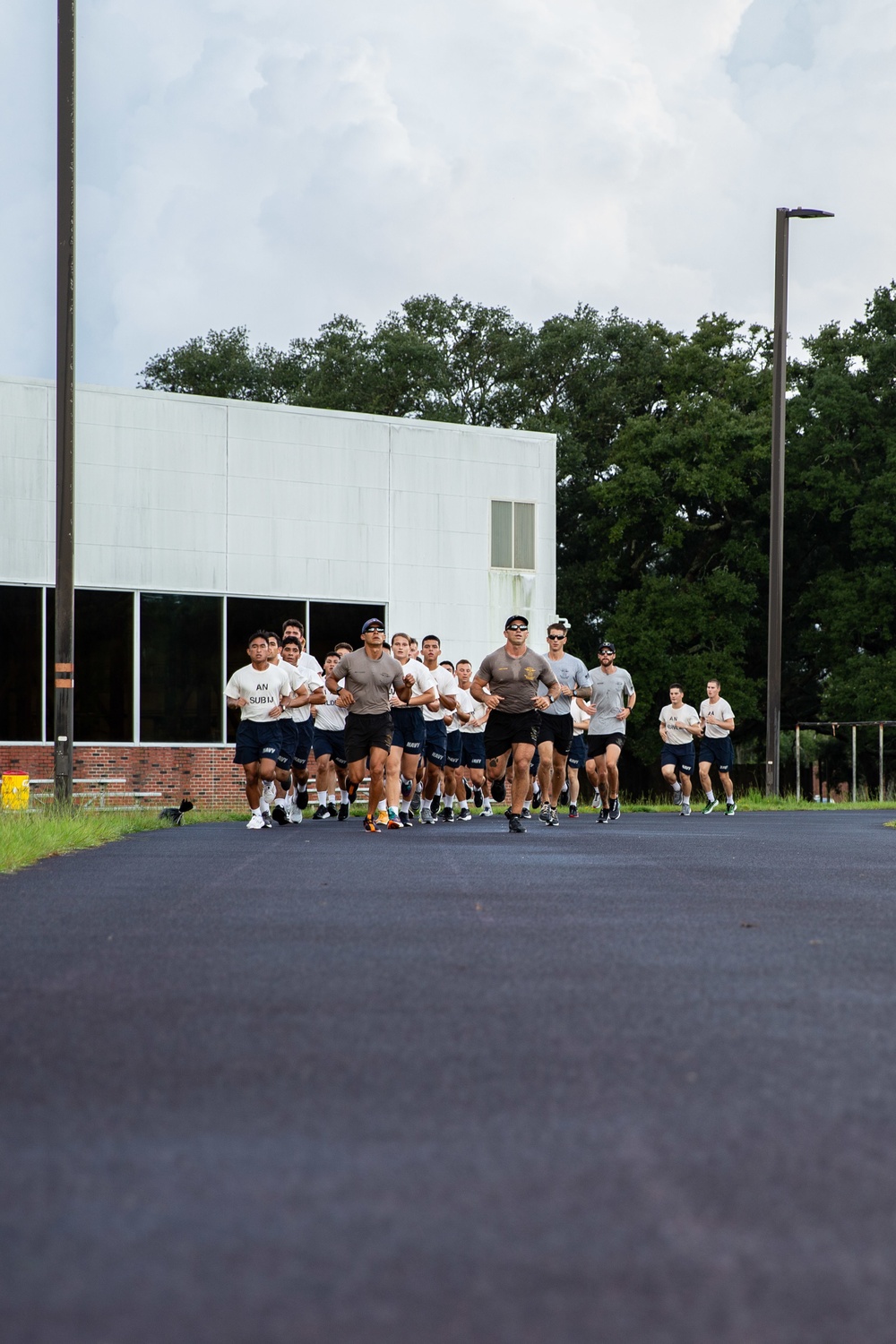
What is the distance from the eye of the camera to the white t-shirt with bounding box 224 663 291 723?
18906 millimetres

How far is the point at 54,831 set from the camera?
51.6 feet

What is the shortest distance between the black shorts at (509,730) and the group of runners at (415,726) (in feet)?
0.05

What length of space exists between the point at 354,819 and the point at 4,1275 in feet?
63.2

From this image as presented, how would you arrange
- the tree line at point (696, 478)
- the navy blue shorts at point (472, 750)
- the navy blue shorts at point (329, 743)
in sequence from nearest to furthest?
the navy blue shorts at point (329, 743), the navy blue shorts at point (472, 750), the tree line at point (696, 478)

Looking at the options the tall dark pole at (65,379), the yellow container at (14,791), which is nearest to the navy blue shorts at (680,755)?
the yellow container at (14,791)

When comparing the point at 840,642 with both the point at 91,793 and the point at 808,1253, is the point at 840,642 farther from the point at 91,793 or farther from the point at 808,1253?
the point at 808,1253

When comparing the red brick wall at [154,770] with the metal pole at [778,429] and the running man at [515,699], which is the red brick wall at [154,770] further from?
the running man at [515,699]

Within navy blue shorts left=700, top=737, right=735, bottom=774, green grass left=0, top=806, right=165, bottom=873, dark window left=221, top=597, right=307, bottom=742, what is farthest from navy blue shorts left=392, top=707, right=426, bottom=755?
dark window left=221, top=597, right=307, bottom=742

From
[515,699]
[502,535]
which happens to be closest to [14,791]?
[515,699]

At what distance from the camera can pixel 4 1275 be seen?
10.1ft

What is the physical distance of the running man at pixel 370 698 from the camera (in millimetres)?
18375

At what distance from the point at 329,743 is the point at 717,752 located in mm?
7389

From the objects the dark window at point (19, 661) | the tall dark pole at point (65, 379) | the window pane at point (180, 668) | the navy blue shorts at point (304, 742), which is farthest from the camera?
the window pane at point (180, 668)

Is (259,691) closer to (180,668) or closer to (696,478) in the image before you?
(180,668)
